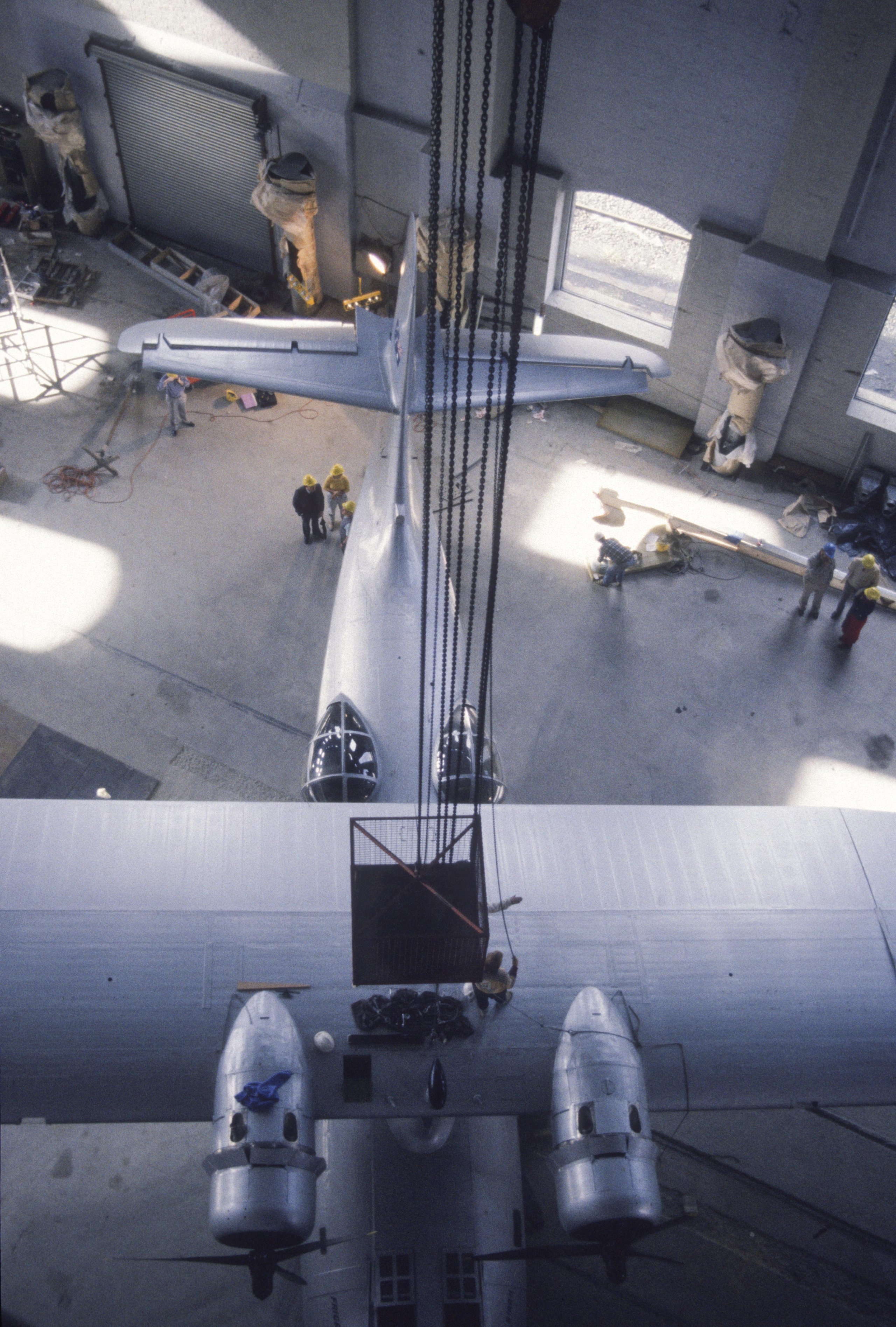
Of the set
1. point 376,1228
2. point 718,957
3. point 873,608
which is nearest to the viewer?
point 376,1228

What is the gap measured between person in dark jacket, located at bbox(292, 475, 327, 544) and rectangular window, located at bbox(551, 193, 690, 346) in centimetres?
758

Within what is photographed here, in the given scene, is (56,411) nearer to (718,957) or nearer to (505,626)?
(505,626)

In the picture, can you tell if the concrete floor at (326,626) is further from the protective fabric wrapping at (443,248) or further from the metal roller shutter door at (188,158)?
the metal roller shutter door at (188,158)

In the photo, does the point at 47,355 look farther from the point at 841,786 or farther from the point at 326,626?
the point at 841,786

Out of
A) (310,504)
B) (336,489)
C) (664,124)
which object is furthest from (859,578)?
(310,504)

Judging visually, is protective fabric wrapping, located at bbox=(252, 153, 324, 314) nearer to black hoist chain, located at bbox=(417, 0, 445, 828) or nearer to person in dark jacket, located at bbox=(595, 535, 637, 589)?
person in dark jacket, located at bbox=(595, 535, 637, 589)

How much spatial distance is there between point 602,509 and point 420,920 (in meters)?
13.7

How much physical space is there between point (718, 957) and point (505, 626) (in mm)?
9061

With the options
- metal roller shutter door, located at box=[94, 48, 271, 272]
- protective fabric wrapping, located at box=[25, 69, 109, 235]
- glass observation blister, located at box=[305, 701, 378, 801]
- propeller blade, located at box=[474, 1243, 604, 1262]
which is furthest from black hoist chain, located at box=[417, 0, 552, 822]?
protective fabric wrapping, located at box=[25, 69, 109, 235]

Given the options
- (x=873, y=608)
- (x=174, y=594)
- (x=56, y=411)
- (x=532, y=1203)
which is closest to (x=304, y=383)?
(x=174, y=594)

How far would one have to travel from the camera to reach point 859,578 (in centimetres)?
2070

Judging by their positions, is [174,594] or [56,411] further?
[56,411]

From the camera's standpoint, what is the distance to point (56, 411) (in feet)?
81.0

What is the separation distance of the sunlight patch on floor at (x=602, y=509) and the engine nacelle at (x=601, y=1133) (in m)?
12.1
